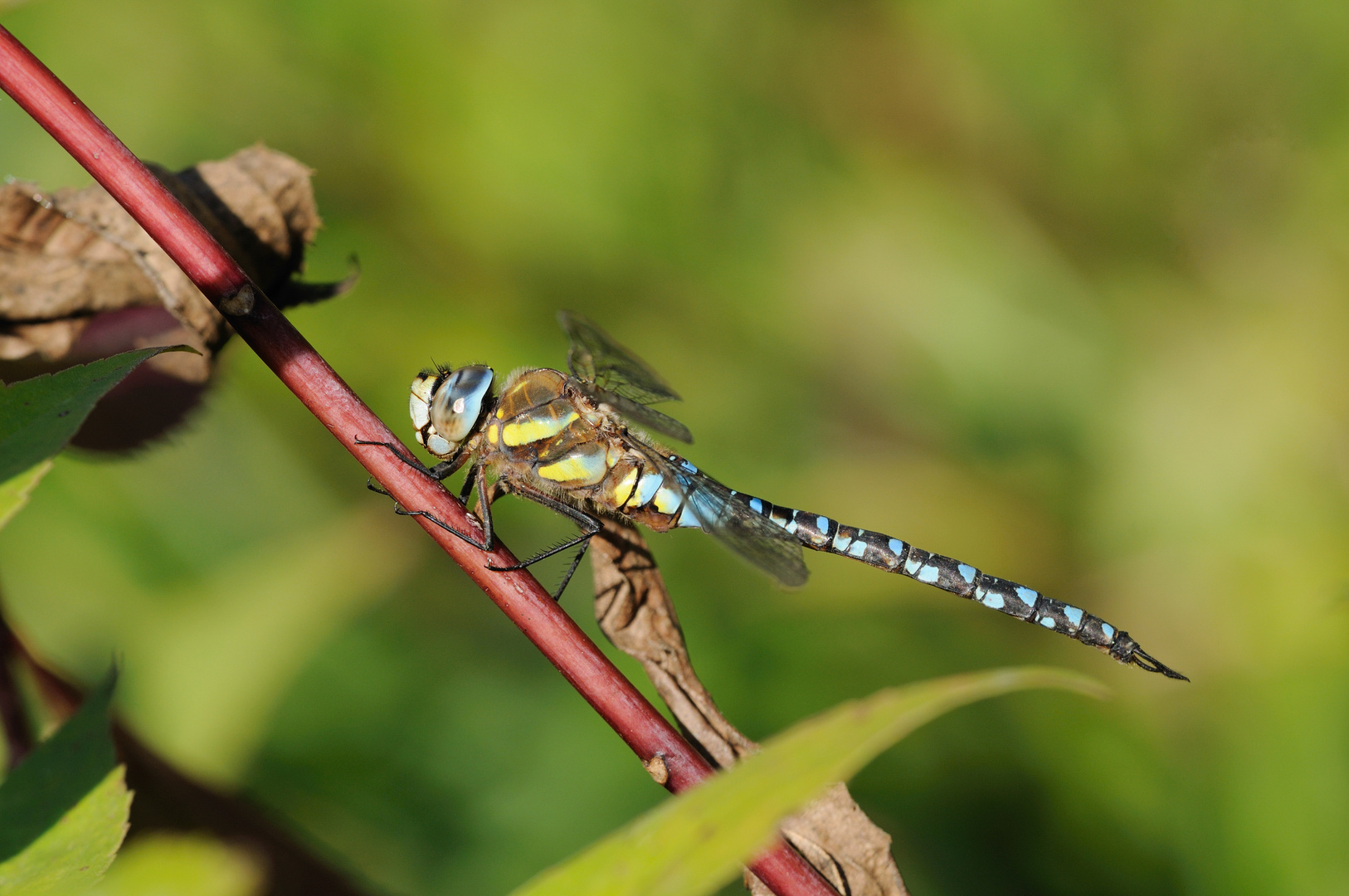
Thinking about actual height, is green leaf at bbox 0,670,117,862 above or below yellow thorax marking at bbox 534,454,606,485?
below

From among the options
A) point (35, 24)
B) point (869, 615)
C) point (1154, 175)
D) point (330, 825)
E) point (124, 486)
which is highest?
point (1154, 175)

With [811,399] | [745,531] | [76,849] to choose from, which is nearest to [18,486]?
[76,849]

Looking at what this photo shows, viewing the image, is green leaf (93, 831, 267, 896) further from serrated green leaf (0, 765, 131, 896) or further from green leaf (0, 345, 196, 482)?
green leaf (0, 345, 196, 482)

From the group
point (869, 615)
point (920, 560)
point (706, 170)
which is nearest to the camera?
point (920, 560)

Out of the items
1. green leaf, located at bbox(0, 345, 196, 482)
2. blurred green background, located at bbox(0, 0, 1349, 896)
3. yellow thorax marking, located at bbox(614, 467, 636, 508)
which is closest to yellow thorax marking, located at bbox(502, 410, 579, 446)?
yellow thorax marking, located at bbox(614, 467, 636, 508)

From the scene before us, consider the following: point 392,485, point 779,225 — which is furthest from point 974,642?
point 392,485

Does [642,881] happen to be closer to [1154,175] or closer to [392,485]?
[392,485]
